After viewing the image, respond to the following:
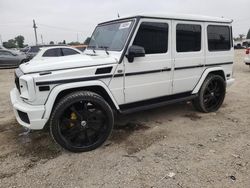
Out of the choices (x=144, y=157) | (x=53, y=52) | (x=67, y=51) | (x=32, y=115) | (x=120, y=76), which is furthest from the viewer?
(x=67, y=51)

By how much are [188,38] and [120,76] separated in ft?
5.82

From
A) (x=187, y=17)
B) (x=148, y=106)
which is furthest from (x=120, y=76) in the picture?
(x=187, y=17)

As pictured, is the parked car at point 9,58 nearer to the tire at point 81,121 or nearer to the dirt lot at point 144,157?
the dirt lot at point 144,157

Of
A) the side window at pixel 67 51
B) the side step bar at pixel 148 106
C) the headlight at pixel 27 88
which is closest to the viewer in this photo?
the headlight at pixel 27 88

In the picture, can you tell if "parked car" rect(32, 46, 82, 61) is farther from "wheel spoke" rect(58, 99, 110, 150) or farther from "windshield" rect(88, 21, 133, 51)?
"wheel spoke" rect(58, 99, 110, 150)

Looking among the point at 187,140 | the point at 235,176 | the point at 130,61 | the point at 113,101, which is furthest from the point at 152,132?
the point at 235,176

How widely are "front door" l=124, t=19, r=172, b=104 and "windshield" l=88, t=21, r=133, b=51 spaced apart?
0.20 metres

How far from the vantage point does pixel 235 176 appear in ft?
10.5

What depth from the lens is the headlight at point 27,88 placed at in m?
3.49

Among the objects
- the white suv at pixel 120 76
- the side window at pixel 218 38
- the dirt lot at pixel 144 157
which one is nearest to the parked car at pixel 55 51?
the dirt lot at pixel 144 157

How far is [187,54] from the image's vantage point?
4.99 metres

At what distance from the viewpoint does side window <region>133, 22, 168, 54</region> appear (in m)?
4.32

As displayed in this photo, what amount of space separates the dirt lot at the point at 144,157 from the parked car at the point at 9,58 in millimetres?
12667

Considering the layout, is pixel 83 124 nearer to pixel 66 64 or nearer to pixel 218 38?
pixel 66 64
